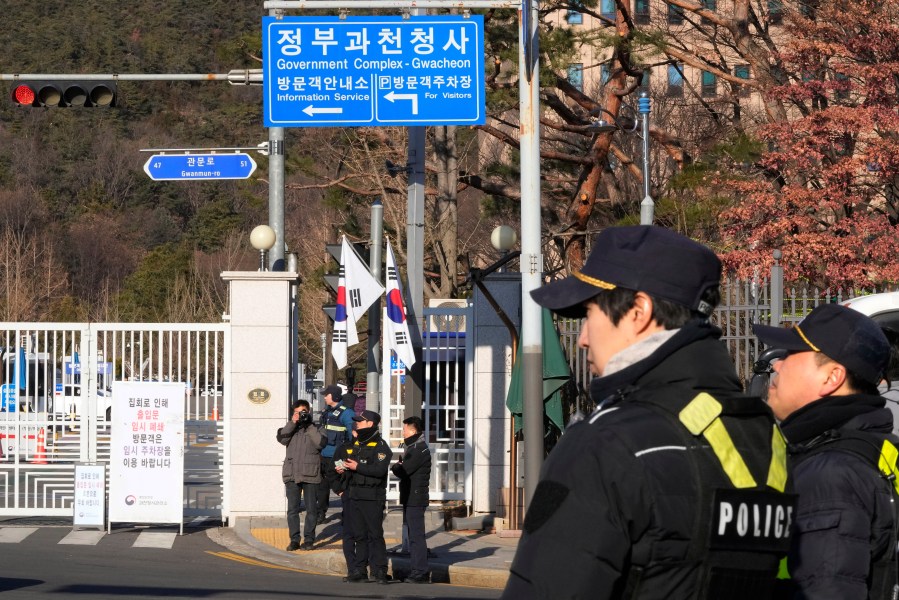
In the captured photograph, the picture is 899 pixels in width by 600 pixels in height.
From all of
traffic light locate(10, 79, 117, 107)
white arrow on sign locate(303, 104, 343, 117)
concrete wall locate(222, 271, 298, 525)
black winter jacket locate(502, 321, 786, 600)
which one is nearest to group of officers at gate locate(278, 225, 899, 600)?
black winter jacket locate(502, 321, 786, 600)

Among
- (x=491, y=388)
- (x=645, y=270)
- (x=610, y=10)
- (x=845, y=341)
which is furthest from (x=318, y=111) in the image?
(x=610, y=10)

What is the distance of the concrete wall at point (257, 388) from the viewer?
1708 cm

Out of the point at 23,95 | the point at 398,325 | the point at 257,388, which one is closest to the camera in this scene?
the point at 398,325

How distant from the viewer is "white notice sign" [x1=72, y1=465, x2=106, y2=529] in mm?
16297

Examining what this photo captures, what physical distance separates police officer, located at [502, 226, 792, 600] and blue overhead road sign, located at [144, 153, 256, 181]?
15.0 meters

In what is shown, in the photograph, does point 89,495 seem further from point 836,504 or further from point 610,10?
point 610,10

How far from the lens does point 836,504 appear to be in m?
3.73

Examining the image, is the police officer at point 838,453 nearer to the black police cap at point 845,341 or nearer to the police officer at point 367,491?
the black police cap at point 845,341

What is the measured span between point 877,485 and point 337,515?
15215 mm

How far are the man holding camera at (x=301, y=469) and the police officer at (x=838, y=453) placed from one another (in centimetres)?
1139

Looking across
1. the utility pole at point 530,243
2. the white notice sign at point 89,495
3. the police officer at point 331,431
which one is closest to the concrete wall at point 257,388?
the police officer at point 331,431

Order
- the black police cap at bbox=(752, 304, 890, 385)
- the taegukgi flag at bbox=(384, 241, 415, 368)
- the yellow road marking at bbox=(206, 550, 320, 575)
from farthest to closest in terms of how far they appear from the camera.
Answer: the taegukgi flag at bbox=(384, 241, 415, 368) < the yellow road marking at bbox=(206, 550, 320, 575) < the black police cap at bbox=(752, 304, 890, 385)

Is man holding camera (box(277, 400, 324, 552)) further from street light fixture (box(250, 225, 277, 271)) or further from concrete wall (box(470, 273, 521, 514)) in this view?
street light fixture (box(250, 225, 277, 271))

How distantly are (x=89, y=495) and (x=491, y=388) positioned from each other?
4982 millimetres
